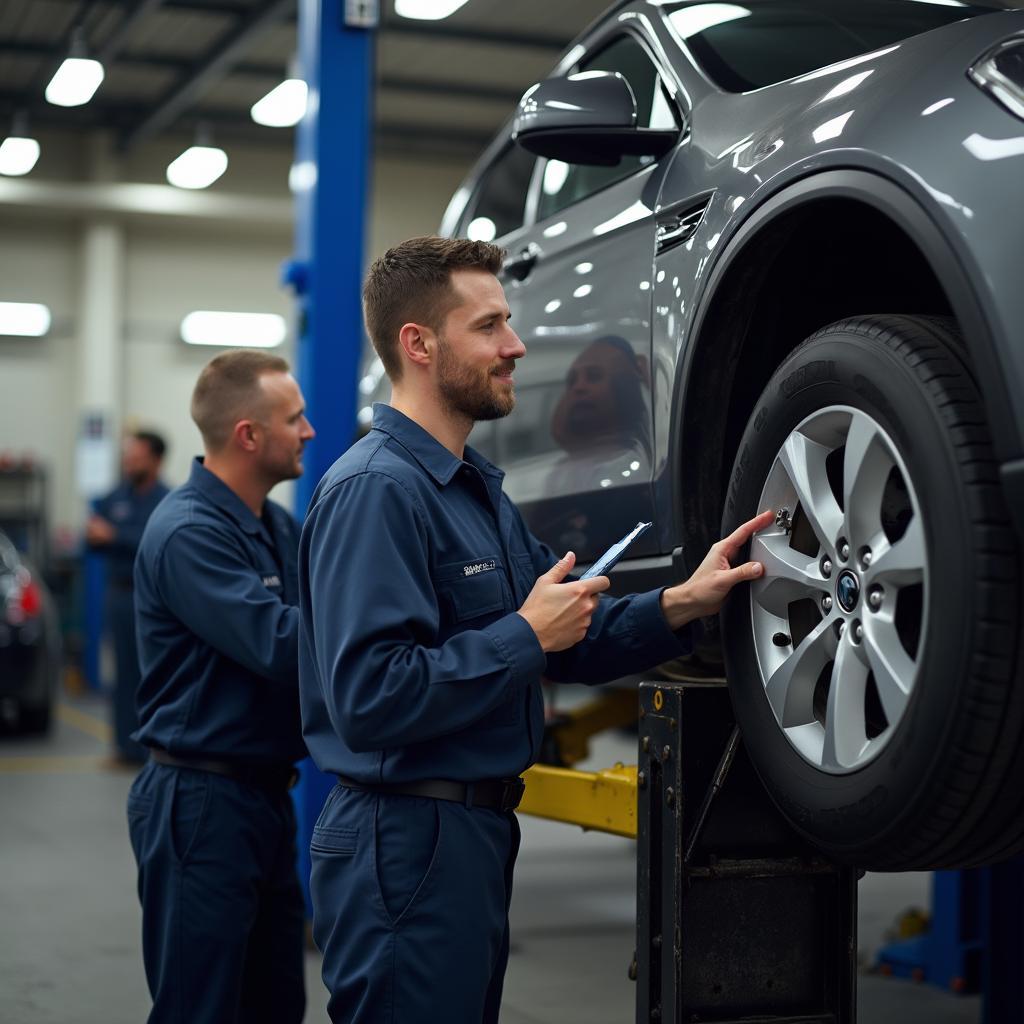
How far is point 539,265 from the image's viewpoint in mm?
3193

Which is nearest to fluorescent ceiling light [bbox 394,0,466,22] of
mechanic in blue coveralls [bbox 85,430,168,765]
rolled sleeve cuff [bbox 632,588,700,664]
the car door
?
mechanic in blue coveralls [bbox 85,430,168,765]

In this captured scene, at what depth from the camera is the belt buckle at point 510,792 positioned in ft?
7.16

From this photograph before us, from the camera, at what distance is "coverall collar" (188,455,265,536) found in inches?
118

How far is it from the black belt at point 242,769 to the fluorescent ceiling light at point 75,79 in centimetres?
797

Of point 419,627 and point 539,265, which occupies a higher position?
point 539,265

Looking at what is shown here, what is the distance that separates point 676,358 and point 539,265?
32.4 inches

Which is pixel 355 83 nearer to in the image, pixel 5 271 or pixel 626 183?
pixel 626 183

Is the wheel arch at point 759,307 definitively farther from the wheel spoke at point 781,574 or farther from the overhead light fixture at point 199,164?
the overhead light fixture at point 199,164

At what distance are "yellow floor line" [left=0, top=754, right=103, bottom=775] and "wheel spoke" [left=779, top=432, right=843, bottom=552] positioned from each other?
21.9 feet

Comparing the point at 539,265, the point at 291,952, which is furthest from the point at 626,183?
the point at 291,952

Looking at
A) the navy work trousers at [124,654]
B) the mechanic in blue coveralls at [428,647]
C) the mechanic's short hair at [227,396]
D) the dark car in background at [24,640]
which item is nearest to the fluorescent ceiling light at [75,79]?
the dark car in background at [24,640]

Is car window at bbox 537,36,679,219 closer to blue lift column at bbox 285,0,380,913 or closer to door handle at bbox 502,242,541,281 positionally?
door handle at bbox 502,242,541,281

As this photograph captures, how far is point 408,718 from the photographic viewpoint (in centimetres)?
198

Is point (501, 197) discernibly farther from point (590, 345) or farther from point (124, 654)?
point (124, 654)
